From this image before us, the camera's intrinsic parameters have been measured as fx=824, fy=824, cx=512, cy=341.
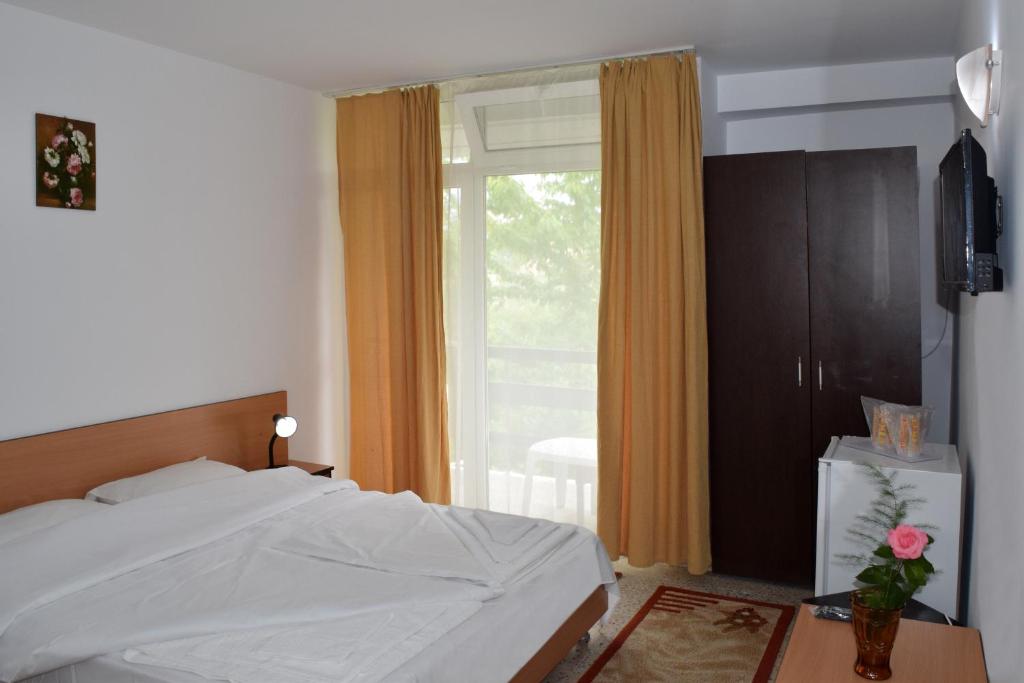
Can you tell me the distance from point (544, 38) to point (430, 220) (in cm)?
123

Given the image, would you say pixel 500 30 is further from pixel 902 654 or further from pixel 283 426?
pixel 902 654

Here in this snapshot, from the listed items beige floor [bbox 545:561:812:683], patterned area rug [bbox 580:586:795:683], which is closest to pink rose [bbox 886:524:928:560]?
patterned area rug [bbox 580:586:795:683]

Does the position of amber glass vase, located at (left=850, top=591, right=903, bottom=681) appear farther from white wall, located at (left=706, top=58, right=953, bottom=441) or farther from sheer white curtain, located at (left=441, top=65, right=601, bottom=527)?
white wall, located at (left=706, top=58, right=953, bottom=441)

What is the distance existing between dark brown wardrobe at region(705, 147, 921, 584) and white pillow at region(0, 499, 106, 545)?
110 inches

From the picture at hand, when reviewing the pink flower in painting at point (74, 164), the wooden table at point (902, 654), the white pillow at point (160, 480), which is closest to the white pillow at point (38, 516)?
the white pillow at point (160, 480)

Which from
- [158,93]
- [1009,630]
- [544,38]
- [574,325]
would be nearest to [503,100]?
[544,38]

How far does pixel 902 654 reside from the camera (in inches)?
83.7

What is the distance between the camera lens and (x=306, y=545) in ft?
9.85

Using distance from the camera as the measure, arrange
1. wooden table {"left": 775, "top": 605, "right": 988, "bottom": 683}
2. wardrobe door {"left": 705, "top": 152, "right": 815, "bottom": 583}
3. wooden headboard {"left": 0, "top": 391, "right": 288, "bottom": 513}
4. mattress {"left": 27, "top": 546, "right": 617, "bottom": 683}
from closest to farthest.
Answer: wooden table {"left": 775, "top": 605, "right": 988, "bottom": 683}
mattress {"left": 27, "top": 546, "right": 617, "bottom": 683}
wooden headboard {"left": 0, "top": 391, "right": 288, "bottom": 513}
wardrobe door {"left": 705, "top": 152, "right": 815, "bottom": 583}

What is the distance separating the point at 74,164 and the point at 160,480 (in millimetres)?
1367

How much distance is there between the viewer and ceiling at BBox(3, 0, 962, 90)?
328 cm

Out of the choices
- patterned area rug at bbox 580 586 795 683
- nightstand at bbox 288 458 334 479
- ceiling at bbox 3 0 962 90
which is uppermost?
ceiling at bbox 3 0 962 90

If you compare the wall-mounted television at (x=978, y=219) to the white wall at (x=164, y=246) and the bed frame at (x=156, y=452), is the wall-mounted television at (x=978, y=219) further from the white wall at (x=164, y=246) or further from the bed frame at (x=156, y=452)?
the white wall at (x=164, y=246)

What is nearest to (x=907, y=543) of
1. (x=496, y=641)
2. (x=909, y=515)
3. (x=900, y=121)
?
(x=909, y=515)
